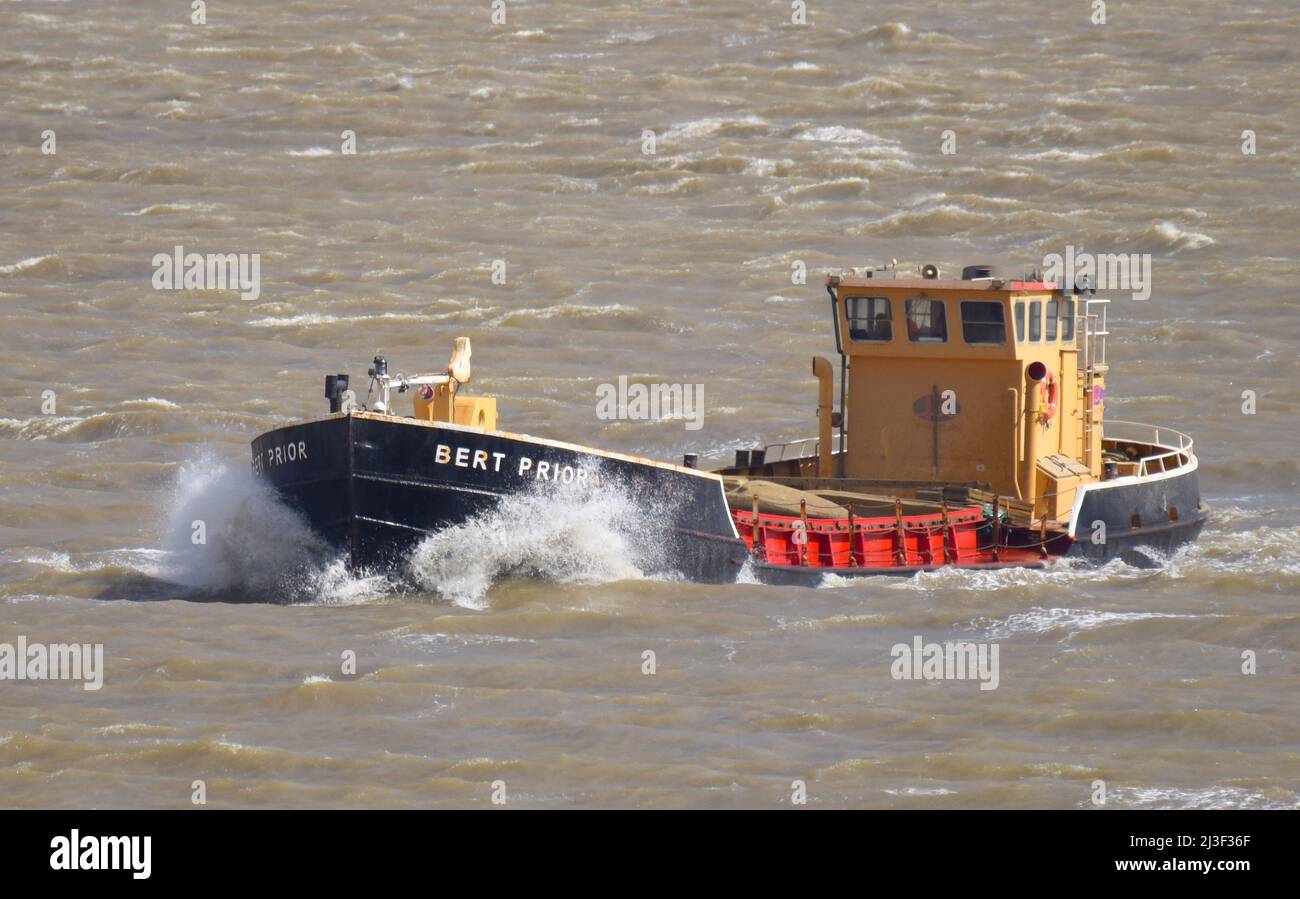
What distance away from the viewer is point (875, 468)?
25.9 meters

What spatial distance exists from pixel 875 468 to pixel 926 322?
195 cm

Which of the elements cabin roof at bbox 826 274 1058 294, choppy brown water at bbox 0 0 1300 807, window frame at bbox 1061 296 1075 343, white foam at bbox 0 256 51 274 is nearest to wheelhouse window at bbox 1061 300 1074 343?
window frame at bbox 1061 296 1075 343

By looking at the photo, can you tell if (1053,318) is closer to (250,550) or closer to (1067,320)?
(1067,320)

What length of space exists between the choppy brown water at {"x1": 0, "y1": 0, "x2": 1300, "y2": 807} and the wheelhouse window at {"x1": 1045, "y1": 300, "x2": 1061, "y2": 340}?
3.04m

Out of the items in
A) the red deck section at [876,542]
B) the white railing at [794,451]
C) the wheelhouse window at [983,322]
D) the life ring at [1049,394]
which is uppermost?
the wheelhouse window at [983,322]

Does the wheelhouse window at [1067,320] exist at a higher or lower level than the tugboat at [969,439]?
higher

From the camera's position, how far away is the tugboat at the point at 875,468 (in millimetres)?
21609

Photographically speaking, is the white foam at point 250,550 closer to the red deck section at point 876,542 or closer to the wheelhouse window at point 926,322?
the red deck section at point 876,542

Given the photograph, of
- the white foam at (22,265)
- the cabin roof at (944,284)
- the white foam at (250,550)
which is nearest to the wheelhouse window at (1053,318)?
Answer: the cabin roof at (944,284)

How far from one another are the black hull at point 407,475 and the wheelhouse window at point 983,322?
4884 mm

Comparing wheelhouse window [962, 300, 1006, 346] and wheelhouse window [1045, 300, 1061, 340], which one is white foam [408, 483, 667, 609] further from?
wheelhouse window [1045, 300, 1061, 340]

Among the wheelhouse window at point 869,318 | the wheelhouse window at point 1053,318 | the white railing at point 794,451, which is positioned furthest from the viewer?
the white railing at point 794,451

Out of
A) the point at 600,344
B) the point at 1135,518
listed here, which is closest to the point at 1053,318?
the point at 1135,518

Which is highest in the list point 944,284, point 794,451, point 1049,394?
point 944,284
